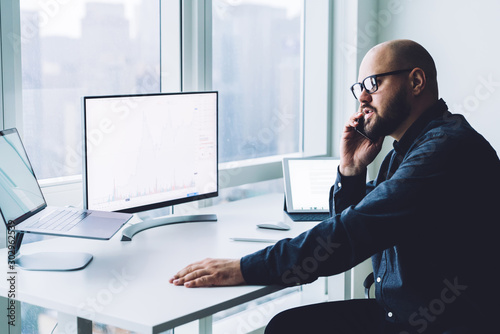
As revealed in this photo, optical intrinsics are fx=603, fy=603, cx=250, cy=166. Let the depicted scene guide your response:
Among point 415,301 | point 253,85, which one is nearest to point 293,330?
point 415,301

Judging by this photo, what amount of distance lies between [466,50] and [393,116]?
1302 millimetres

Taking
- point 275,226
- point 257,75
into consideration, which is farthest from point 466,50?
point 275,226

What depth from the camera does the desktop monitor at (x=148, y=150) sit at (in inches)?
74.8

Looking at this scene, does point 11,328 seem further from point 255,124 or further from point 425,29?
point 425,29

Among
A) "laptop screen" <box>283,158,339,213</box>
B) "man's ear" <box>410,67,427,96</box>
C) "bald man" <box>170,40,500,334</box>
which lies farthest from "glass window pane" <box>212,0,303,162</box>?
"bald man" <box>170,40,500,334</box>

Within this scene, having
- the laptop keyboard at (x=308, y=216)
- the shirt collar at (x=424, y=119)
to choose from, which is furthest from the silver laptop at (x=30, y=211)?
the shirt collar at (x=424, y=119)

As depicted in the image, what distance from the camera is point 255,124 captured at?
308cm

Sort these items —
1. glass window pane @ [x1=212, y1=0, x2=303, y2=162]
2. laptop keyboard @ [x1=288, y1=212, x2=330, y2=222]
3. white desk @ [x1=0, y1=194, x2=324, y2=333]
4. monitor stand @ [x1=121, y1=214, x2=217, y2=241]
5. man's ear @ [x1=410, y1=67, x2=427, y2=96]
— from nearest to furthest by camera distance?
white desk @ [x1=0, y1=194, x2=324, y2=333], man's ear @ [x1=410, y1=67, x2=427, y2=96], monitor stand @ [x1=121, y1=214, x2=217, y2=241], laptop keyboard @ [x1=288, y1=212, x2=330, y2=222], glass window pane @ [x1=212, y1=0, x2=303, y2=162]

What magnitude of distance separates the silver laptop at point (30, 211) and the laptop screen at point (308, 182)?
834 millimetres

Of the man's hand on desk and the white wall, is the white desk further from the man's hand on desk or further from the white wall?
the white wall

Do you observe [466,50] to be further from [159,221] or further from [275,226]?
[159,221]

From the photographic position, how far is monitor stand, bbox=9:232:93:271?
5.52 feet

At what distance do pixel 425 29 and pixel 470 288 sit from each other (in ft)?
6.00

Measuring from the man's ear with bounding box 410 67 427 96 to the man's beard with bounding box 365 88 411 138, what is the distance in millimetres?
34
